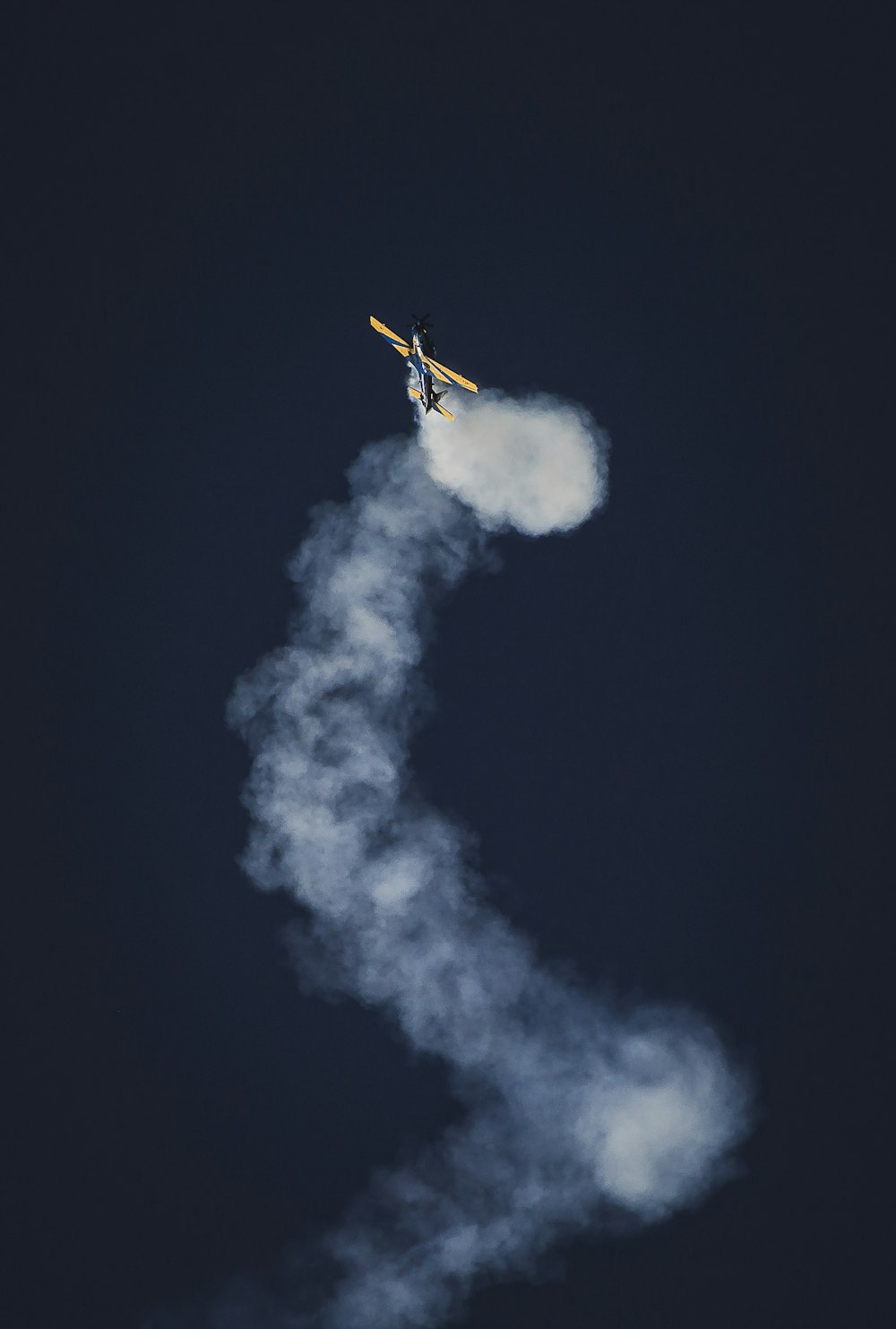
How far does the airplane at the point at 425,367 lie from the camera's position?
37375 mm

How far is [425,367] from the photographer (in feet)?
127

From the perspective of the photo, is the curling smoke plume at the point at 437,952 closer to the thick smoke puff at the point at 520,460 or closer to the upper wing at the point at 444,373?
the thick smoke puff at the point at 520,460

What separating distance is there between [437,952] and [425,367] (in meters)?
20.8

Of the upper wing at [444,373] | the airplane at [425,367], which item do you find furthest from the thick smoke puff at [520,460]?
the upper wing at [444,373]

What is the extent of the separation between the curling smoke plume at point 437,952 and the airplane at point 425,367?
9.63 feet

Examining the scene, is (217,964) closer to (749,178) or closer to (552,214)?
(552,214)

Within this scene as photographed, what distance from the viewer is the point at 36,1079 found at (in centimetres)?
4312

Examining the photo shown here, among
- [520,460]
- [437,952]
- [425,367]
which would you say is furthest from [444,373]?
[437,952]

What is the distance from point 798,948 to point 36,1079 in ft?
95.9

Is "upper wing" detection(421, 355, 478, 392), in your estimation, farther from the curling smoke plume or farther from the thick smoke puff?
the curling smoke plume

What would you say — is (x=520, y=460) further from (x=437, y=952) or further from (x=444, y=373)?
(x=437, y=952)

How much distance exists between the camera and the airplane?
3738cm

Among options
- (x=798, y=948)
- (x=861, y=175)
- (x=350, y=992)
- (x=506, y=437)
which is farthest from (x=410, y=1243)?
(x=861, y=175)

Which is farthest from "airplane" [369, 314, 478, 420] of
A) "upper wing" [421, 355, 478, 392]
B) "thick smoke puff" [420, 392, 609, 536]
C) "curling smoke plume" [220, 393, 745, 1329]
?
"curling smoke plume" [220, 393, 745, 1329]
